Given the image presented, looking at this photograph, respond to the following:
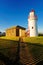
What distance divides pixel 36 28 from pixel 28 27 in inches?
82.9

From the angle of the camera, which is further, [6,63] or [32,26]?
[32,26]

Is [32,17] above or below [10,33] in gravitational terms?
above

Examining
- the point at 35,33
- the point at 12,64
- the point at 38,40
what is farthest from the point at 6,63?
the point at 35,33

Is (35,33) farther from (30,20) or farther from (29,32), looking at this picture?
(30,20)

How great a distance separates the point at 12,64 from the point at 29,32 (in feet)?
80.0

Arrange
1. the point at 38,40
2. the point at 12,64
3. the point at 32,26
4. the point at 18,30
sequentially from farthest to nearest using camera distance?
the point at 18,30 → the point at 32,26 → the point at 38,40 → the point at 12,64

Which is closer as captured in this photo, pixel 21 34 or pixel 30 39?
pixel 30 39

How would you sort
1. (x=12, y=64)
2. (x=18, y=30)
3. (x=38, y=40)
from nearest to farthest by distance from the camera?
(x=12, y=64) < (x=38, y=40) < (x=18, y=30)

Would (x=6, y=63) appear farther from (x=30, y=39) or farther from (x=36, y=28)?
(x=36, y=28)

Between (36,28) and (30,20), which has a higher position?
(30,20)

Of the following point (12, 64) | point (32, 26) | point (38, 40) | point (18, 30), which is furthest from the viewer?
point (18, 30)

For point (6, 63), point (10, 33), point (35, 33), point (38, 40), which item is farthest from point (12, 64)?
point (10, 33)

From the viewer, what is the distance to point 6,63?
8570mm

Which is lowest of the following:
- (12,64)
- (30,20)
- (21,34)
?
(12,64)
